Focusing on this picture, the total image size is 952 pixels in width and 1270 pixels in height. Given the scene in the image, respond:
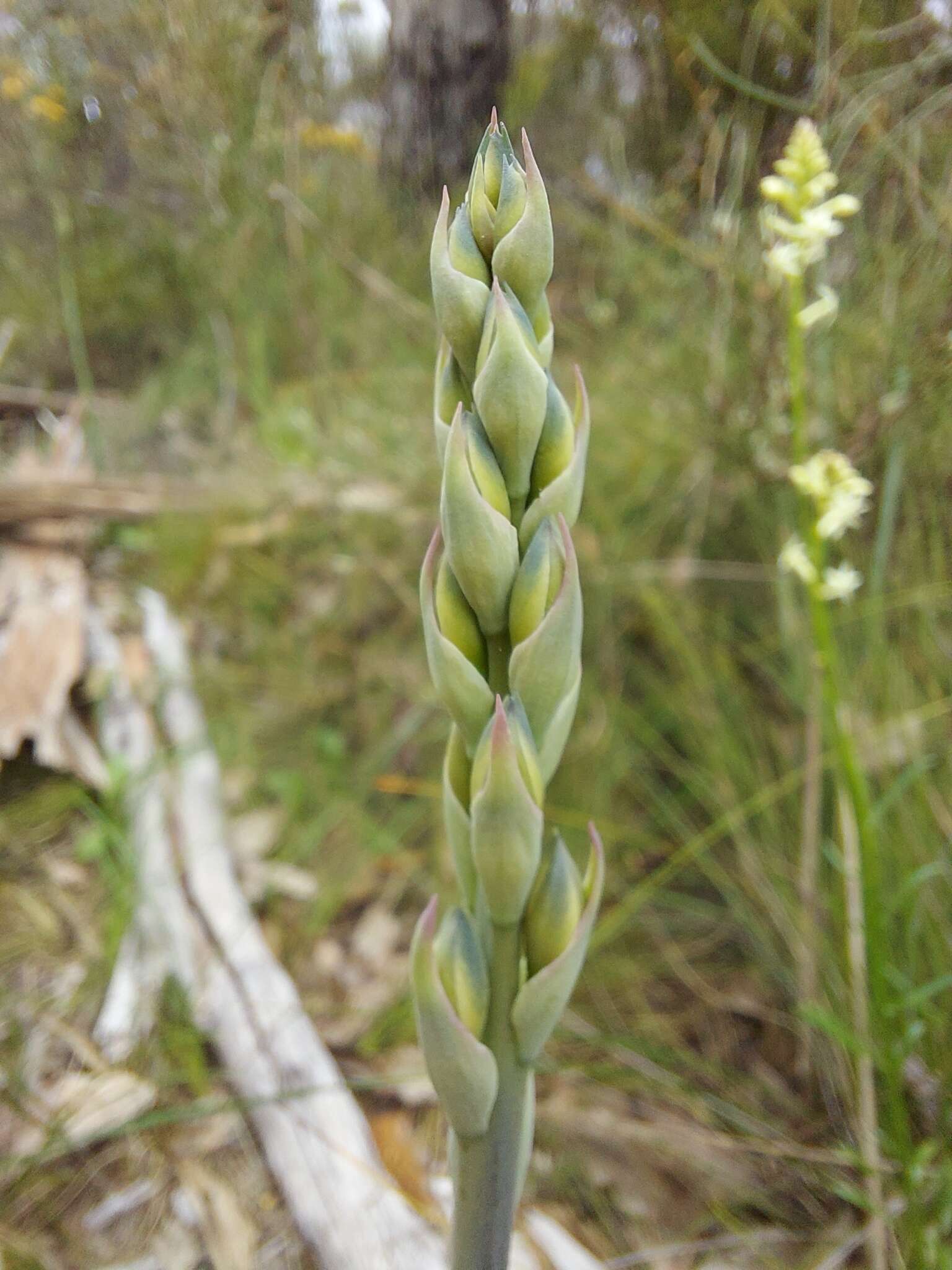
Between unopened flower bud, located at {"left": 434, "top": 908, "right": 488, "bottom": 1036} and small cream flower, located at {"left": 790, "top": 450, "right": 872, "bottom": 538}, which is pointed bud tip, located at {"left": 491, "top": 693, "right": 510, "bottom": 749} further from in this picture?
small cream flower, located at {"left": 790, "top": 450, "right": 872, "bottom": 538}

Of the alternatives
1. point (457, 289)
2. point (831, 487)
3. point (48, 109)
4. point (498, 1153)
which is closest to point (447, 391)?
point (457, 289)

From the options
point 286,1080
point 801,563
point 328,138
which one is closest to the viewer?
point 801,563

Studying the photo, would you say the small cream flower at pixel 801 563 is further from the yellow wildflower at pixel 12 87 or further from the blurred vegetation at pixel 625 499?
the yellow wildflower at pixel 12 87

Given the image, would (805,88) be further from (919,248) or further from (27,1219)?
(27,1219)

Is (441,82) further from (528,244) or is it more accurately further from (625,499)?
(528,244)

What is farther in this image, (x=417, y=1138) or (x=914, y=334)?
(x=914, y=334)

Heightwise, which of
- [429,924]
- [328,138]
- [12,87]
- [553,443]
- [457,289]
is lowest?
[429,924]

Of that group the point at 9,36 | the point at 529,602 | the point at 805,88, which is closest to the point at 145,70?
the point at 9,36
